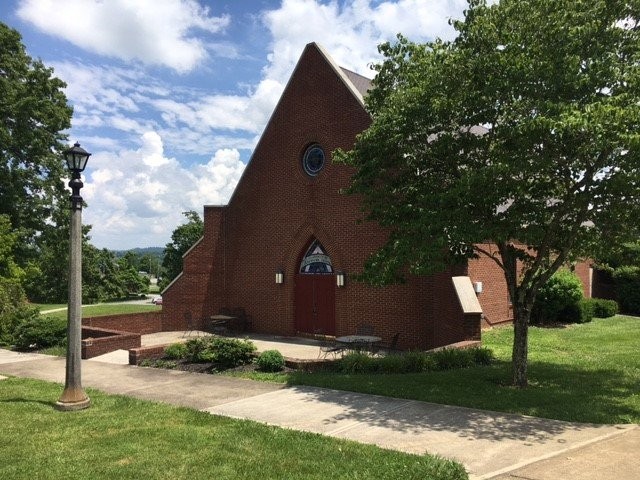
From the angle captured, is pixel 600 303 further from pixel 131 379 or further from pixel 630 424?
pixel 131 379

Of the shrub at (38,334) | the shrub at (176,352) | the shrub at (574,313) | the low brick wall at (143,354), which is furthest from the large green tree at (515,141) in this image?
the shrub at (38,334)

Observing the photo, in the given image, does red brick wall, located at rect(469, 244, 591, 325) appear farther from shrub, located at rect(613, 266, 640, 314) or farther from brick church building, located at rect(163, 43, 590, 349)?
shrub, located at rect(613, 266, 640, 314)

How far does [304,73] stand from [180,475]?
1753 cm

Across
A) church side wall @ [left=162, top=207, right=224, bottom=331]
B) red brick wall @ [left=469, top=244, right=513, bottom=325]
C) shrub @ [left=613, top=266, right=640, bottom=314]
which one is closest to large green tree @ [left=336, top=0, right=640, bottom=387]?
red brick wall @ [left=469, top=244, right=513, bottom=325]

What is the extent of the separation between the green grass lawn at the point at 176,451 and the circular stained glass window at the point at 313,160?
12.9 metres

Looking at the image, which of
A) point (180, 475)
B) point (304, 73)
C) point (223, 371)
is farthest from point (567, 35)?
point (304, 73)

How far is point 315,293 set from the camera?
20516 millimetres

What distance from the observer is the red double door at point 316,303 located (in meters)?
19.9

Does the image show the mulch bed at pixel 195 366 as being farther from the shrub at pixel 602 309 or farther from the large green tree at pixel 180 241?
the large green tree at pixel 180 241

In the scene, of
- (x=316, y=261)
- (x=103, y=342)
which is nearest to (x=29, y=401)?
(x=103, y=342)

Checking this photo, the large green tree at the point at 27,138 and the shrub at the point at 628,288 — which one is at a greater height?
the large green tree at the point at 27,138

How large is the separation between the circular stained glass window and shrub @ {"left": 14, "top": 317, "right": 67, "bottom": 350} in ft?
34.1

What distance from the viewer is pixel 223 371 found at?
13.0 metres

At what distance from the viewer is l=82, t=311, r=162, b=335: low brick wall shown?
21.6 meters
